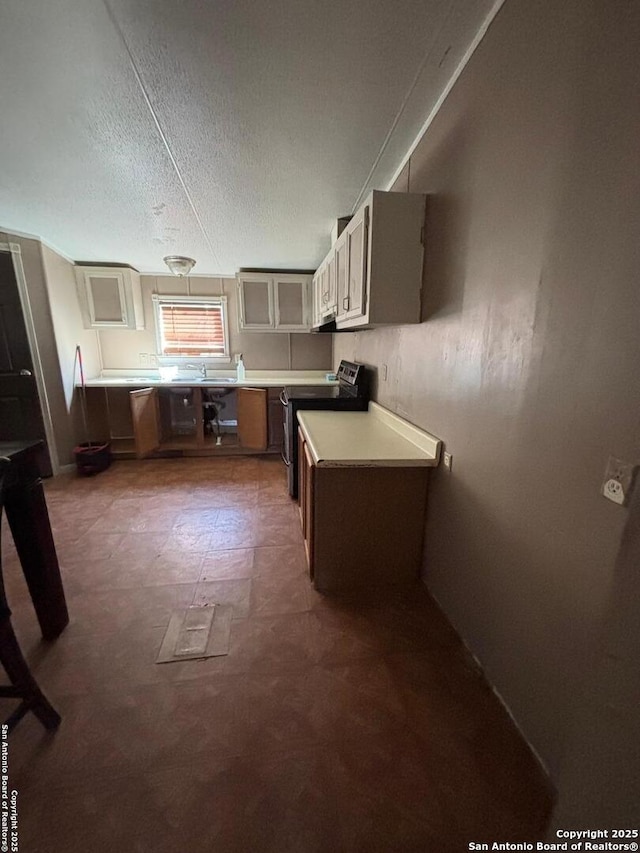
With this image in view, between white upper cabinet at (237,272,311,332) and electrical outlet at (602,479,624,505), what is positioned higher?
white upper cabinet at (237,272,311,332)

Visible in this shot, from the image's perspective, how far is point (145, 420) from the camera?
3.74 meters

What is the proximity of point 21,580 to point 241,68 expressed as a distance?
284cm

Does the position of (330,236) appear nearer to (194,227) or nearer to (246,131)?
(194,227)

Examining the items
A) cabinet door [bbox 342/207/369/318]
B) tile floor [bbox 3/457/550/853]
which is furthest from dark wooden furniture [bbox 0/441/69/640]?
cabinet door [bbox 342/207/369/318]

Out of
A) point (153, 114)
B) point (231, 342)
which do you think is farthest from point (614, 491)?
point (231, 342)

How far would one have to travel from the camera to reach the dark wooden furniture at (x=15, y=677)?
107 centimetres

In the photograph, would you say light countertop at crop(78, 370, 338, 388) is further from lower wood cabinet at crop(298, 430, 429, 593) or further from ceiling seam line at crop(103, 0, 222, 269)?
lower wood cabinet at crop(298, 430, 429, 593)

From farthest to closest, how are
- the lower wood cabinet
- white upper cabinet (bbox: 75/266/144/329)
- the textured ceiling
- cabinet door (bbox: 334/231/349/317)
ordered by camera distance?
white upper cabinet (bbox: 75/266/144/329) < cabinet door (bbox: 334/231/349/317) < the lower wood cabinet < the textured ceiling

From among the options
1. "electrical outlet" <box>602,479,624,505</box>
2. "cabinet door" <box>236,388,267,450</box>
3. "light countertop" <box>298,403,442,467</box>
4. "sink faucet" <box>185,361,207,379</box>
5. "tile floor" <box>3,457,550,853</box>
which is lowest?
"tile floor" <box>3,457,550,853</box>

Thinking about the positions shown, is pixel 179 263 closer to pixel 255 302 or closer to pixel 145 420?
pixel 255 302

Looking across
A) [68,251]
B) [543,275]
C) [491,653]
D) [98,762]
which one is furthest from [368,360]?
[68,251]

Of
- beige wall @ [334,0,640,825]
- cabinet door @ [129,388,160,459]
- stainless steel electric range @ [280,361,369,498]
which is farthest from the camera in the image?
cabinet door @ [129,388,160,459]

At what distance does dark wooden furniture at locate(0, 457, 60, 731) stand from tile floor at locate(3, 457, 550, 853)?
0.12 m

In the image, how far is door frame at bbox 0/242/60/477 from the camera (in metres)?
3.02
